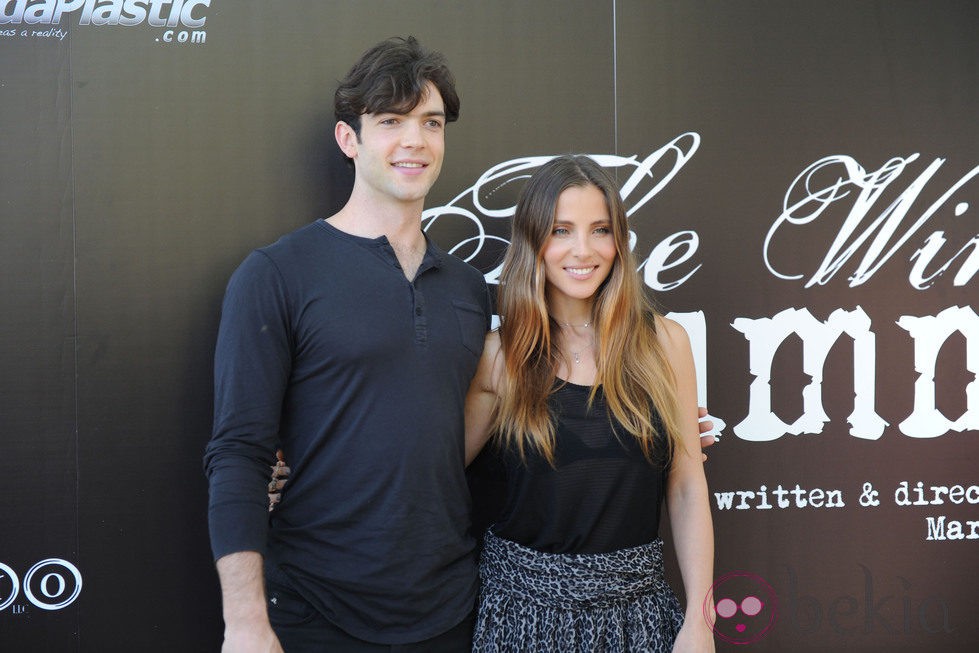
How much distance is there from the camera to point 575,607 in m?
1.97

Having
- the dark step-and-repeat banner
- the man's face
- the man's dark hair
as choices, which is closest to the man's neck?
the man's face

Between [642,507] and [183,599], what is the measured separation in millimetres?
1420

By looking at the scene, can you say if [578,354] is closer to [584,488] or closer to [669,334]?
[669,334]

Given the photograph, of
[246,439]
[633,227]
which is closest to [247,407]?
[246,439]

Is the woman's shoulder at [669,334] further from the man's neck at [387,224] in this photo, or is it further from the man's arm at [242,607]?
the man's arm at [242,607]

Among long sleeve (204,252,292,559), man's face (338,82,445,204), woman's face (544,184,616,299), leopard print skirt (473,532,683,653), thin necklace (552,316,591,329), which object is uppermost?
man's face (338,82,445,204)

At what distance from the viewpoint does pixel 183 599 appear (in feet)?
8.60

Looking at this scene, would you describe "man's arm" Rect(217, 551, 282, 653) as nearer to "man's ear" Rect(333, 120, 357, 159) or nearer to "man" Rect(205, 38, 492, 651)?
"man" Rect(205, 38, 492, 651)

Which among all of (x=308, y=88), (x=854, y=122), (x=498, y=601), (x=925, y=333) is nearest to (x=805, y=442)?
(x=925, y=333)

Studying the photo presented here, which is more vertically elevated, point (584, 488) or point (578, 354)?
point (578, 354)

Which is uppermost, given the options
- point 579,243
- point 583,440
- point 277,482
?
point 579,243

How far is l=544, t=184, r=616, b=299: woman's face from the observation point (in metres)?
2.09

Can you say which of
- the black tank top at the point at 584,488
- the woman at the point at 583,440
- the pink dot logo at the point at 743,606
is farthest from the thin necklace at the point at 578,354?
the pink dot logo at the point at 743,606

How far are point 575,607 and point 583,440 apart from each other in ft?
1.19
